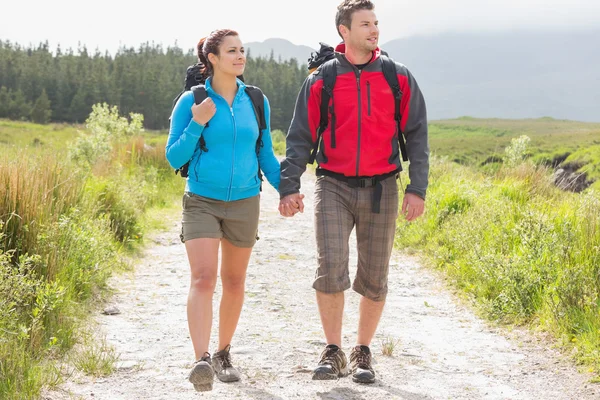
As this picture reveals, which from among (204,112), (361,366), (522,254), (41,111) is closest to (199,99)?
(204,112)

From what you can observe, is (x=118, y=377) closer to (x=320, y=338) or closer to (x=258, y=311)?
(x=320, y=338)

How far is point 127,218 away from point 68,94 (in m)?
107

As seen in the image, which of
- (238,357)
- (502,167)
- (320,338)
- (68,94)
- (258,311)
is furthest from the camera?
(68,94)

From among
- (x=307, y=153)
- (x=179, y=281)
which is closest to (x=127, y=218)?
(x=179, y=281)

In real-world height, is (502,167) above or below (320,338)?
above

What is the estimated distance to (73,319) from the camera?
16.8ft

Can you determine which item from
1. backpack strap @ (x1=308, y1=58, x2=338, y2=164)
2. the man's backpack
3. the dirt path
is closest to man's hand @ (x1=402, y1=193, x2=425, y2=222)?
the man's backpack

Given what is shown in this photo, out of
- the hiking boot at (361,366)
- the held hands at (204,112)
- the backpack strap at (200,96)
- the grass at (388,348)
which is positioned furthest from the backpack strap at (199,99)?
the grass at (388,348)

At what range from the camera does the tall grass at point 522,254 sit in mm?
5281

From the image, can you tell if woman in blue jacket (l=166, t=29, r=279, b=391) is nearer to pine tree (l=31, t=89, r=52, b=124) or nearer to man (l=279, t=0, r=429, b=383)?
man (l=279, t=0, r=429, b=383)

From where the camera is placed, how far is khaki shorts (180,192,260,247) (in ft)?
13.1

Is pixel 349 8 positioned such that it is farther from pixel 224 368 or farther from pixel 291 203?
pixel 224 368

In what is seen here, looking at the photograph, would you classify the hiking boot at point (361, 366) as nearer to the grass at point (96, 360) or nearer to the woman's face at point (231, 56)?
the grass at point (96, 360)

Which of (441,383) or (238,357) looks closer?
(441,383)
